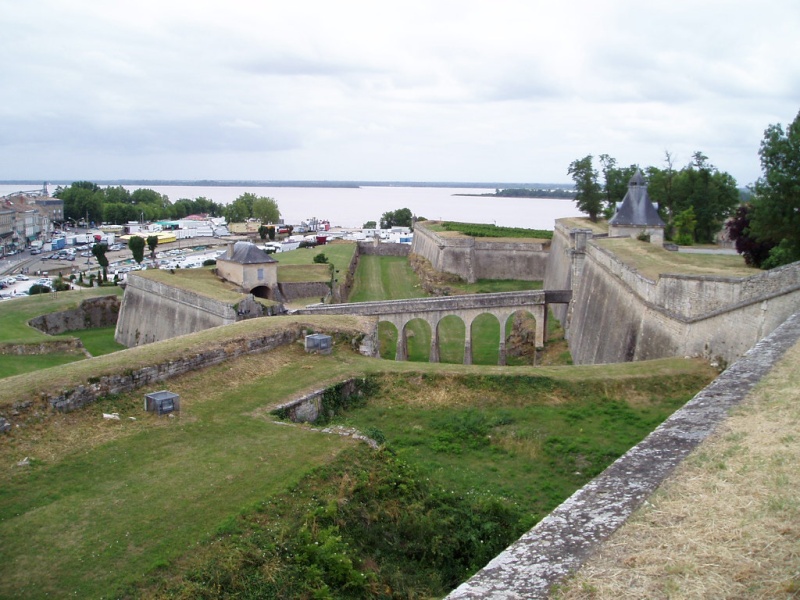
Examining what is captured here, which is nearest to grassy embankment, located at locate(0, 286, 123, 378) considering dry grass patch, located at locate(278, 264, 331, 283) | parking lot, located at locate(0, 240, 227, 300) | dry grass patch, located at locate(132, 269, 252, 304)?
dry grass patch, located at locate(132, 269, 252, 304)

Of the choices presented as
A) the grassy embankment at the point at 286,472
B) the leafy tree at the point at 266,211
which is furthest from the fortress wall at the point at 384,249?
the grassy embankment at the point at 286,472

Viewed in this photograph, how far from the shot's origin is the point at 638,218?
33.6 metres

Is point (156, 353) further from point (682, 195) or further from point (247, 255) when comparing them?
point (682, 195)

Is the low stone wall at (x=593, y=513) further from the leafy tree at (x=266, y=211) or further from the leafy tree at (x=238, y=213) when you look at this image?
the leafy tree at (x=238, y=213)

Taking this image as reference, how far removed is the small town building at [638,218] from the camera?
33.4m

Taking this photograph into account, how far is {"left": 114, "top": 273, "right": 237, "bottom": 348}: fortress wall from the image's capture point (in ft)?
78.9

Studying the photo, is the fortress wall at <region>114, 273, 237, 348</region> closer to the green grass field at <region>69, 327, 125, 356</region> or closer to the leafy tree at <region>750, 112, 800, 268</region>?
the green grass field at <region>69, 327, 125, 356</region>

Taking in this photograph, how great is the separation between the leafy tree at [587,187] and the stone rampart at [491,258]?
6.52 meters

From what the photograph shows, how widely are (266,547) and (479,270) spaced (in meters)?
38.0

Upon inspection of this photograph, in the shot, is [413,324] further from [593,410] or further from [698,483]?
[698,483]

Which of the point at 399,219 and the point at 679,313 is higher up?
the point at 399,219

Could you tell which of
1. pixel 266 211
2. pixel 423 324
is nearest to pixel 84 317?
pixel 423 324

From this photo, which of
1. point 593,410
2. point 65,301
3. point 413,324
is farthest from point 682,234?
point 65,301

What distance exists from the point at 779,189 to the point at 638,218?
12435 mm
